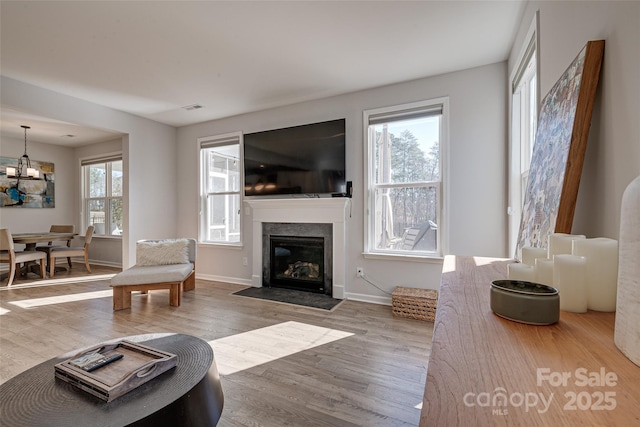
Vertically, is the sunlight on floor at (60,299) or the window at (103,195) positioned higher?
the window at (103,195)

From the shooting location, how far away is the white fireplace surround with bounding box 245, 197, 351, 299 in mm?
3520

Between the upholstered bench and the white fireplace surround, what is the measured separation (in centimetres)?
88

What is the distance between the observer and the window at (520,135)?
2.22m

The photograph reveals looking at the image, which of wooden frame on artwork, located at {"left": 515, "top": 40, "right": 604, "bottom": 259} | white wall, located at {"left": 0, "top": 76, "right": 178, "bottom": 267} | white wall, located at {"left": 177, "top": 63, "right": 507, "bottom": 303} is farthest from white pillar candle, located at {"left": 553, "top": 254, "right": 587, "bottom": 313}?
white wall, located at {"left": 0, "top": 76, "right": 178, "bottom": 267}

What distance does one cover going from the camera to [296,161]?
3.75 metres

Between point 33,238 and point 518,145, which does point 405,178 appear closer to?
point 518,145

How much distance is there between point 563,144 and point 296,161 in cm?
295

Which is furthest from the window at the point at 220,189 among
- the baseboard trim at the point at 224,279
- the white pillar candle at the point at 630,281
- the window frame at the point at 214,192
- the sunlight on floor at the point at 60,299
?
the white pillar candle at the point at 630,281

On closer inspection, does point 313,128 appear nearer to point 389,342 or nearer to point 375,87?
point 375,87

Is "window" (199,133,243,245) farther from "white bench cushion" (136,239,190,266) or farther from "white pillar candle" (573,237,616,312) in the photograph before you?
"white pillar candle" (573,237,616,312)

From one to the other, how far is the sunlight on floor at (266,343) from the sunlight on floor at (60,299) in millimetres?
Result: 2452

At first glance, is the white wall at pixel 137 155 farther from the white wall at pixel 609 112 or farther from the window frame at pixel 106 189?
the white wall at pixel 609 112

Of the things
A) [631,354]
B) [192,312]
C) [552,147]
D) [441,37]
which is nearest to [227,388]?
[192,312]

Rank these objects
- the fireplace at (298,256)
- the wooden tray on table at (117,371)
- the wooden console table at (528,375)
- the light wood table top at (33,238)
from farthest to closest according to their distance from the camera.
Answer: the light wood table top at (33,238)
the fireplace at (298,256)
the wooden tray on table at (117,371)
the wooden console table at (528,375)
